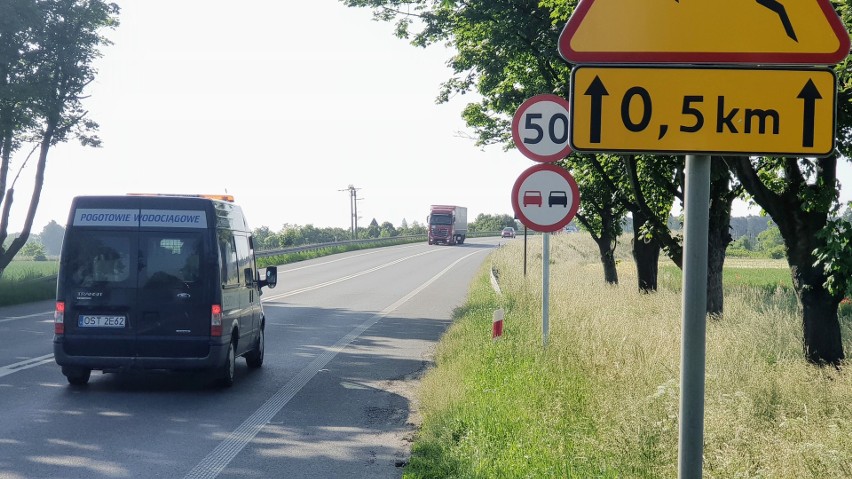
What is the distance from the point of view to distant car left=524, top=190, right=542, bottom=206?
934 cm

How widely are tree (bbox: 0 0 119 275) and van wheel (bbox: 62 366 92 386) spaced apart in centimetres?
1857

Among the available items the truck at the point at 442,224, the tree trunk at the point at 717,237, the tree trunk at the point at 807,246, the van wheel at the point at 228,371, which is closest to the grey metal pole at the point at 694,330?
the van wheel at the point at 228,371

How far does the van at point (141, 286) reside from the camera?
10.4 m

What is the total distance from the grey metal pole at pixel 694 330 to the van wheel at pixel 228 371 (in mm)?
8196

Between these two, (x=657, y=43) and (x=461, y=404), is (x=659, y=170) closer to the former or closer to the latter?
(x=461, y=404)

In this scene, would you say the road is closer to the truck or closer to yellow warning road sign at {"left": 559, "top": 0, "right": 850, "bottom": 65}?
yellow warning road sign at {"left": 559, "top": 0, "right": 850, "bottom": 65}

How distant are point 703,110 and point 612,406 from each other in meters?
4.06

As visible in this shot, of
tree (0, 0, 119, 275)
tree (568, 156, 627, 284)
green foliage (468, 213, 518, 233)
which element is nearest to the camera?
tree (568, 156, 627, 284)

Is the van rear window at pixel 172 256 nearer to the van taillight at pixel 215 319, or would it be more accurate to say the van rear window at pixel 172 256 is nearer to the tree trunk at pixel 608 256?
the van taillight at pixel 215 319

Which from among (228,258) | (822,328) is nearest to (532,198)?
(228,258)

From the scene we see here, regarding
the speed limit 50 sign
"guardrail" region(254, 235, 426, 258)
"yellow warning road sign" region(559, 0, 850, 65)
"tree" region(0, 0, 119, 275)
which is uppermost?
"tree" region(0, 0, 119, 275)

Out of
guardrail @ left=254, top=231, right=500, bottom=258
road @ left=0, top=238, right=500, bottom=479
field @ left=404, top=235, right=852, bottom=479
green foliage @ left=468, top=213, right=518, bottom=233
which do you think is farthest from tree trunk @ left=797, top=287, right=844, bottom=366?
green foliage @ left=468, top=213, right=518, bottom=233

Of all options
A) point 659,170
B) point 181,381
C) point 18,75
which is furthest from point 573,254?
point 181,381

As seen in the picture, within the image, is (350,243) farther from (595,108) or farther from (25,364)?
(595,108)
